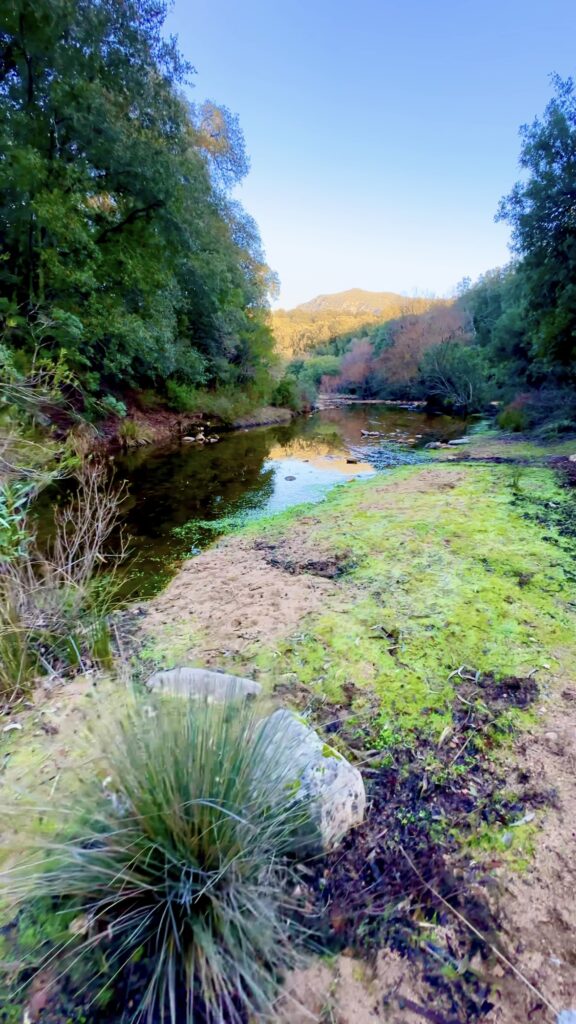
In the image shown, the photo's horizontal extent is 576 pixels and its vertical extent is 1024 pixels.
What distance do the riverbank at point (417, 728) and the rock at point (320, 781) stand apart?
0.09 meters

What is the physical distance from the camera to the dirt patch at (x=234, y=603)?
10.3ft

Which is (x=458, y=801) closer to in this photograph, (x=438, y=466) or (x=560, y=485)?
(x=560, y=485)

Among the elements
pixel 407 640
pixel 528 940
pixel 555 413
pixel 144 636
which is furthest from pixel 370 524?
pixel 555 413

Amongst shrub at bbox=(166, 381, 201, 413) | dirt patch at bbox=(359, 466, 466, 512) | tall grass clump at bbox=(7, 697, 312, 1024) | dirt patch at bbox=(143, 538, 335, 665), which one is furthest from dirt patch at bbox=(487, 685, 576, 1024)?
shrub at bbox=(166, 381, 201, 413)

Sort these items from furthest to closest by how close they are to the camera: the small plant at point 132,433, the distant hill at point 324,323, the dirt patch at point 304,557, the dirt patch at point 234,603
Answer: the distant hill at point 324,323, the small plant at point 132,433, the dirt patch at point 304,557, the dirt patch at point 234,603

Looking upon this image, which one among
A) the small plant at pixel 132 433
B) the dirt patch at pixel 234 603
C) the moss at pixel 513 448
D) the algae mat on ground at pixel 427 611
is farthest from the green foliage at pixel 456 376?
the dirt patch at pixel 234 603

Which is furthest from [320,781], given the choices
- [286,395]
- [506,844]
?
[286,395]

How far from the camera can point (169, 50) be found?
1003cm

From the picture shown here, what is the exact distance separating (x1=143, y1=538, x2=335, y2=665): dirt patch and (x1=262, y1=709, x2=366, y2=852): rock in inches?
51.2

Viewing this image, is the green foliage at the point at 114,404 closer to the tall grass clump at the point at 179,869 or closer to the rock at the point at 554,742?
the tall grass clump at the point at 179,869

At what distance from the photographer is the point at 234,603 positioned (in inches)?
146

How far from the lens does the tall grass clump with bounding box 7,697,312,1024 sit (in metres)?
1.08

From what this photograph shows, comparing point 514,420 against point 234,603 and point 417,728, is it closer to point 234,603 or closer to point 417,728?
point 234,603

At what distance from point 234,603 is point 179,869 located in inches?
99.6
